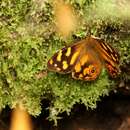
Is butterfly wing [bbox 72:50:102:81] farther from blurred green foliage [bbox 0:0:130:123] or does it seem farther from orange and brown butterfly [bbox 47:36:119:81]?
blurred green foliage [bbox 0:0:130:123]

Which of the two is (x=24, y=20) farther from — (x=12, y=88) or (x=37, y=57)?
(x=12, y=88)

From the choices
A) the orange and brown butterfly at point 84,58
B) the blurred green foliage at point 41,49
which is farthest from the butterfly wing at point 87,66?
the blurred green foliage at point 41,49

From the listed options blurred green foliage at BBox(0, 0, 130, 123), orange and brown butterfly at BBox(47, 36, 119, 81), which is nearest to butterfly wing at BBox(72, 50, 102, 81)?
orange and brown butterfly at BBox(47, 36, 119, 81)

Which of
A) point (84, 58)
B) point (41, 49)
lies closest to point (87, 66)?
point (84, 58)

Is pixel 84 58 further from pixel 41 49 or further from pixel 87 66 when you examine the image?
pixel 41 49

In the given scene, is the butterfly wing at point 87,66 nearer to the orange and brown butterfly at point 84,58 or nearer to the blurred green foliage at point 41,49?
the orange and brown butterfly at point 84,58
